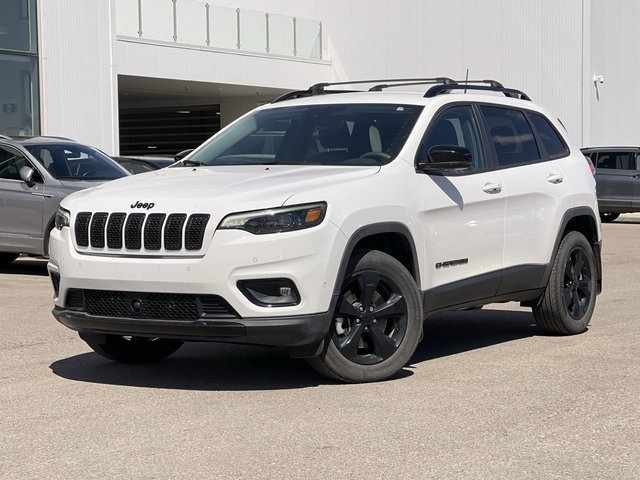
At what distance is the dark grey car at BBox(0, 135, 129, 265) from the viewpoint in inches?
575

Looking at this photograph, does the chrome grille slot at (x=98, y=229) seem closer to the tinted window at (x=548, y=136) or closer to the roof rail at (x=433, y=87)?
the roof rail at (x=433, y=87)

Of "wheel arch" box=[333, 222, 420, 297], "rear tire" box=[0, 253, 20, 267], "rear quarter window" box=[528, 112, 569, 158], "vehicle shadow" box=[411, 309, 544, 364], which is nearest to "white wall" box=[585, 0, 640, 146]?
"rear tire" box=[0, 253, 20, 267]

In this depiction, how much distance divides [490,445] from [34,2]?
79.1 ft

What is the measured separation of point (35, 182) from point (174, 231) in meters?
8.24

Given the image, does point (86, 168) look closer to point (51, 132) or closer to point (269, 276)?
point (269, 276)

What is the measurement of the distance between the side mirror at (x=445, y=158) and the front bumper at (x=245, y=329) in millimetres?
1416

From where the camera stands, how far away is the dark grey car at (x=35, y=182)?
1462cm

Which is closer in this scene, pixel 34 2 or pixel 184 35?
pixel 34 2

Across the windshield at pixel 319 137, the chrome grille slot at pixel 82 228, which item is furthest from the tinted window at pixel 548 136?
the chrome grille slot at pixel 82 228

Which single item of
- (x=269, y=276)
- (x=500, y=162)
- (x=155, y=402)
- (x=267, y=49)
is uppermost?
(x=267, y=49)

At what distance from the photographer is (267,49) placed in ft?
120

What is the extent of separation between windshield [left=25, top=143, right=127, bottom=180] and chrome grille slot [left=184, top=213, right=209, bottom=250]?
830 cm

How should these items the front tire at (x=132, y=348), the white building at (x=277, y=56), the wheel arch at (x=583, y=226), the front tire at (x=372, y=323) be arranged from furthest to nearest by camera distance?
the white building at (x=277, y=56) < the wheel arch at (x=583, y=226) < the front tire at (x=132, y=348) < the front tire at (x=372, y=323)

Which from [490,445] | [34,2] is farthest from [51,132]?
[490,445]
